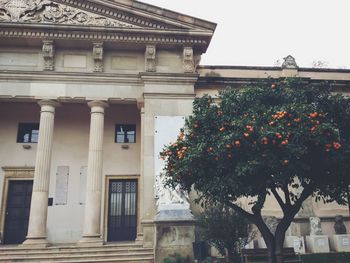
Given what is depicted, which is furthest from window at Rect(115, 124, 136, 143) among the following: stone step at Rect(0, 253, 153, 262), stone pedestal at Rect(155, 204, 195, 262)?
stone step at Rect(0, 253, 153, 262)

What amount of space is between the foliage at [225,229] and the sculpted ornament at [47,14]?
10.5m

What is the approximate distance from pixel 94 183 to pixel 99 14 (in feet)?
28.1

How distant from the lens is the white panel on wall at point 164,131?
16594 mm

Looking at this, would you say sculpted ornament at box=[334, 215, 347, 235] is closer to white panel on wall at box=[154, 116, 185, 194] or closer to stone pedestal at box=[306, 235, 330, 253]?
stone pedestal at box=[306, 235, 330, 253]

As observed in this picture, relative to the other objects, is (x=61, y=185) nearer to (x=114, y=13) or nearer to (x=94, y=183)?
(x=94, y=183)

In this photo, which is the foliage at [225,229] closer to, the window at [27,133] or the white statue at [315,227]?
the white statue at [315,227]

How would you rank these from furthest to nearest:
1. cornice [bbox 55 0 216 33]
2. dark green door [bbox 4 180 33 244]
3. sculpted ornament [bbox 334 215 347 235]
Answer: dark green door [bbox 4 180 33 244] → cornice [bbox 55 0 216 33] → sculpted ornament [bbox 334 215 347 235]

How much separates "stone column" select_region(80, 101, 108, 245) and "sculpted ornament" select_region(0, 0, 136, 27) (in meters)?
4.20

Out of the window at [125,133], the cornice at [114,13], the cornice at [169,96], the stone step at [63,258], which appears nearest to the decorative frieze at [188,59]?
the cornice at [169,96]

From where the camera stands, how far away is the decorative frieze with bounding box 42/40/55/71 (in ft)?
57.6

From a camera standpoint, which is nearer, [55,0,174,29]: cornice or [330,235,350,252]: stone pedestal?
[330,235,350,252]: stone pedestal

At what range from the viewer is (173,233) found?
14.1 m

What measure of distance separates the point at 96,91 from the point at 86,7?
442 centimetres

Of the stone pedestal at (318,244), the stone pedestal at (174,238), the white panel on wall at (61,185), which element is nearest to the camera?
the stone pedestal at (174,238)
